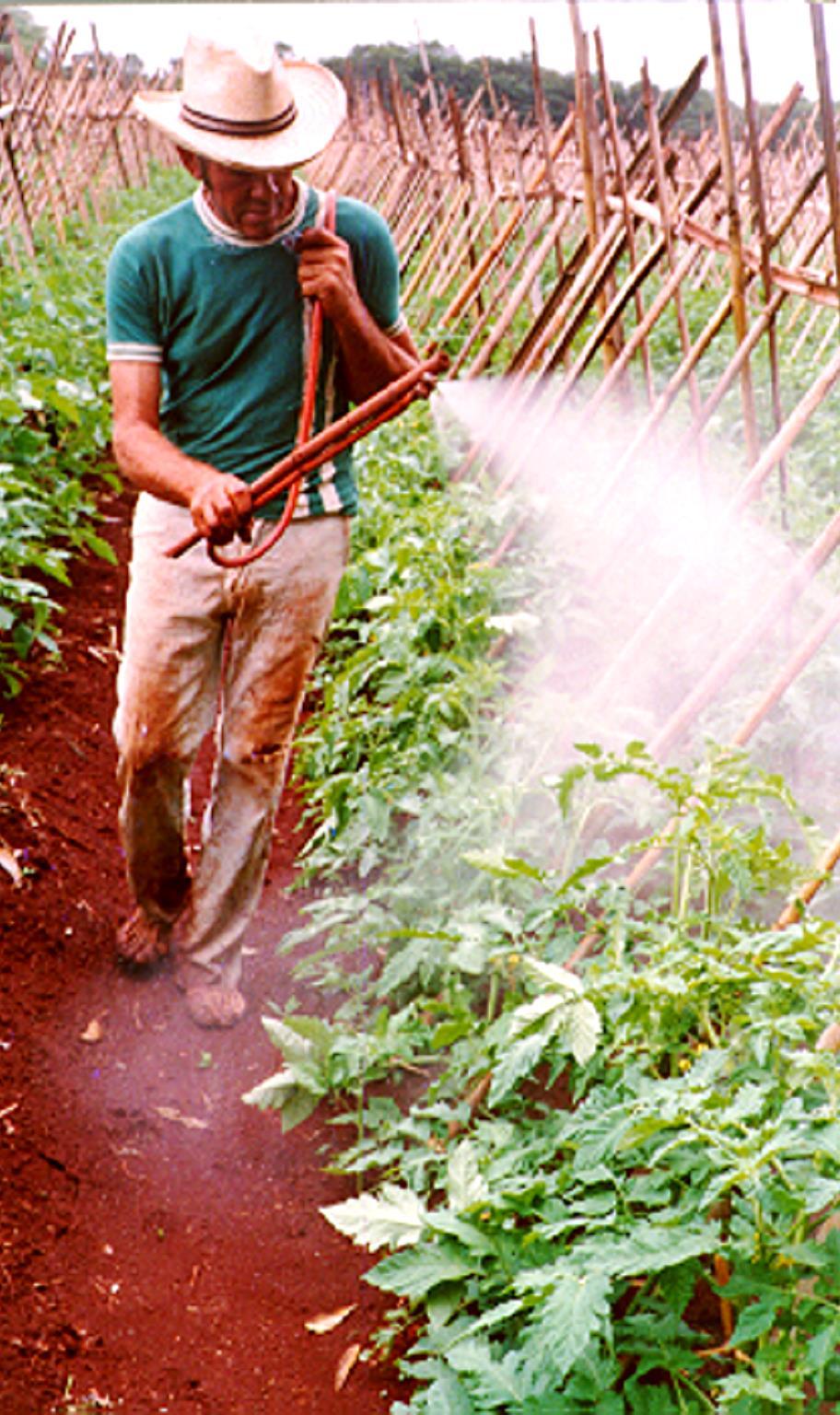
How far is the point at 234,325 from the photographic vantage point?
3.17m

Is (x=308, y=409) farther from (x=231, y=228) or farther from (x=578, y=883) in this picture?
(x=578, y=883)

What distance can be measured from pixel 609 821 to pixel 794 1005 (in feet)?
4.40

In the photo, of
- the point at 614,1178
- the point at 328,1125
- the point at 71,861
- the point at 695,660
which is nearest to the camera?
the point at 614,1178

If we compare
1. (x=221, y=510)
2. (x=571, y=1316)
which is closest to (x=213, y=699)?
(x=221, y=510)

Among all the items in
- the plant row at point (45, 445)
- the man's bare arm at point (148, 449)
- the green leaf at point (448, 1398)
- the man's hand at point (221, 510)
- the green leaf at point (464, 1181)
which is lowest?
the plant row at point (45, 445)

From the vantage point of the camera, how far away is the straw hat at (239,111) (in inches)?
112

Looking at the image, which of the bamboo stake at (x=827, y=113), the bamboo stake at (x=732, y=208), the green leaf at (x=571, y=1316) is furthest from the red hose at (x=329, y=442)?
the green leaf at (x=571, y=1316)

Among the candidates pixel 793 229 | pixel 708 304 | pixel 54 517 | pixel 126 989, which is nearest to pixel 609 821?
pixel 126 989

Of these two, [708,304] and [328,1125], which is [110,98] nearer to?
[708,304]

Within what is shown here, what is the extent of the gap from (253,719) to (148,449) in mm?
734

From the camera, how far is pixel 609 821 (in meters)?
3.61

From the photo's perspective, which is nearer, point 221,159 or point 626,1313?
point 626,1313

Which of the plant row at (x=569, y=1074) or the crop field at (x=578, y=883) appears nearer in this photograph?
the plant row at (x=569, y=1074)

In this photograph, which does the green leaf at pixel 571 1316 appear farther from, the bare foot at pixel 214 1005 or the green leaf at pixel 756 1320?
the bare foot at pixel 214 1005
